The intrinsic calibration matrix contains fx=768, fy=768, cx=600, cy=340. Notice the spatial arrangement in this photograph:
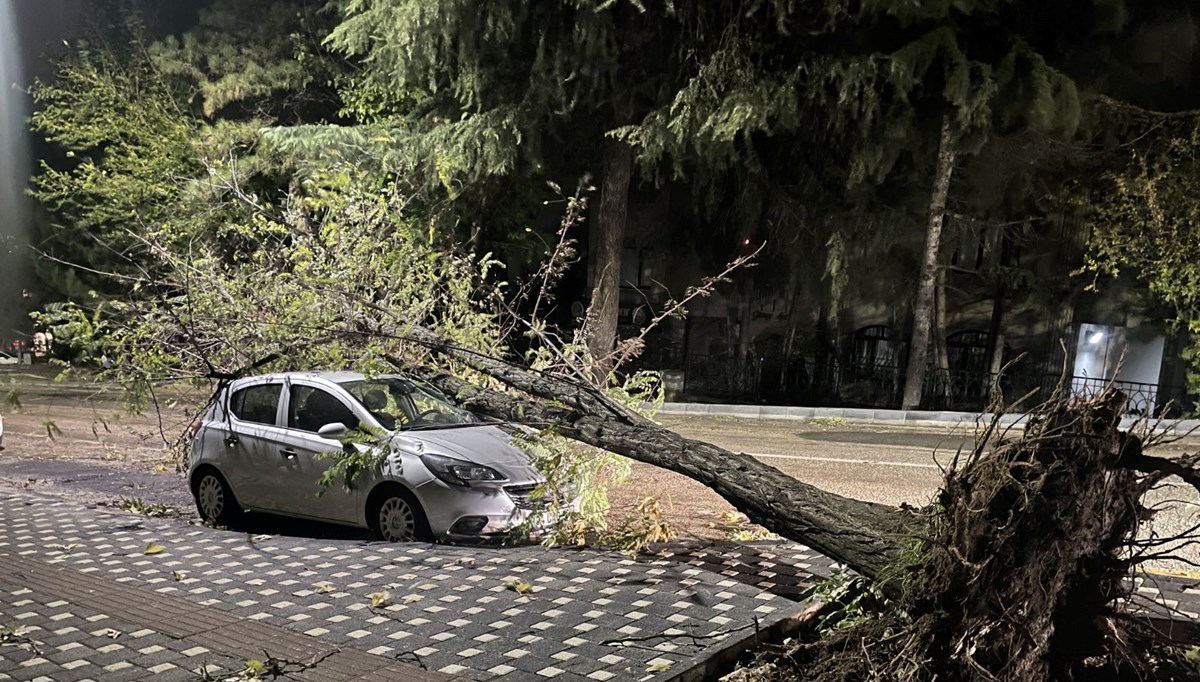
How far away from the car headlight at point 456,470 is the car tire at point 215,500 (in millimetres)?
2277

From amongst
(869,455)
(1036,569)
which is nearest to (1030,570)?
(1036,569)

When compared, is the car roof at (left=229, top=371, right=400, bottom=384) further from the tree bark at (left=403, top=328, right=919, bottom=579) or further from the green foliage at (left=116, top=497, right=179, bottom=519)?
the green foliage at (left=116, top=497, right=179, bottom=519)

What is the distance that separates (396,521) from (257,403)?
1.75m

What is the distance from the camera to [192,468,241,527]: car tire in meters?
6.68

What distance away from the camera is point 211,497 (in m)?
6.77

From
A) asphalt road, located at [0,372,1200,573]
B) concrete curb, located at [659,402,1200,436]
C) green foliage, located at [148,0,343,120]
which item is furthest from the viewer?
green foliage, located at [148,0,343,120]

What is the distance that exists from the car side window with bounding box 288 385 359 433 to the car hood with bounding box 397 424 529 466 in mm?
546

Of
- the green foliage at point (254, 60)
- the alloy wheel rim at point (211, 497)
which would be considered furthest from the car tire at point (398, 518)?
the green foliage at point (254, 60)

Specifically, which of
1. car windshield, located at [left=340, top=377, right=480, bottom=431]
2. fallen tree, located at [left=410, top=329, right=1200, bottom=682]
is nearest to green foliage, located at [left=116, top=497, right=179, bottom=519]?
car windshield, located at [left=340, top=377, right=480, bottom=431]

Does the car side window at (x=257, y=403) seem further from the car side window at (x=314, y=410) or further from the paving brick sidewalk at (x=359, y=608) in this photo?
the paving brick sidewalk at (x=359, y=608)

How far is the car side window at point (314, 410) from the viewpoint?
6.02 m

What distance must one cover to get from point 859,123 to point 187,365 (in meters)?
10.9

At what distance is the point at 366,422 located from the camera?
5.80 m

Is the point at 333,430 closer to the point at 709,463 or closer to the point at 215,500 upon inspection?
the point at 215,500
